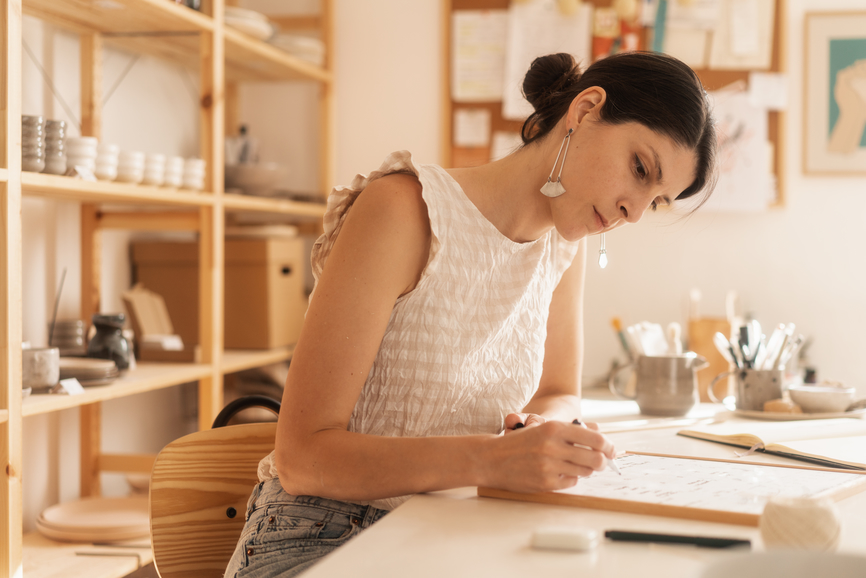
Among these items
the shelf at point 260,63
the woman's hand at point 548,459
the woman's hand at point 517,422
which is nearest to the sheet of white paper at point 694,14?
the shelf at point 260,63

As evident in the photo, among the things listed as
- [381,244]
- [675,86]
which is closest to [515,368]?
[381,244]

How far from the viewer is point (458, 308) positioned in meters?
1.04

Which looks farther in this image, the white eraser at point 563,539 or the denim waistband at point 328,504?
the denim waistband at point 328,504

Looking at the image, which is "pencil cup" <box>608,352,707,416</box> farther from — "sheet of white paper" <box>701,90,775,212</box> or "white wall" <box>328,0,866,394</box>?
"sheet of white paper" <box>701,90,775,212</box>

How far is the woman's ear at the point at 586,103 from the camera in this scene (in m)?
1.01

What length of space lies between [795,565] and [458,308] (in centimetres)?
58

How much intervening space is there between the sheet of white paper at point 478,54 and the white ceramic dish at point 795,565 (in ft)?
7.50

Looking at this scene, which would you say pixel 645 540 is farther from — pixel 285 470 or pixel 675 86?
pixel 675 86

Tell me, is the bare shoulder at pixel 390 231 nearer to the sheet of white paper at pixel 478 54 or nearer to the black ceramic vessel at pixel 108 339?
the black ceramic vessel at pixel 108 339

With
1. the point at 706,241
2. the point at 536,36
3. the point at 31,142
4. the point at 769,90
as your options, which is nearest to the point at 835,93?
the point at 769,90

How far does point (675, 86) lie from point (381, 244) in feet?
1.40

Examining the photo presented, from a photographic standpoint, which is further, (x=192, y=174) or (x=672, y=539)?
(x=192, y=174)

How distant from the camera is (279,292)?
8.07ft

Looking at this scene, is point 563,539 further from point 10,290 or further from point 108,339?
point 108,339
